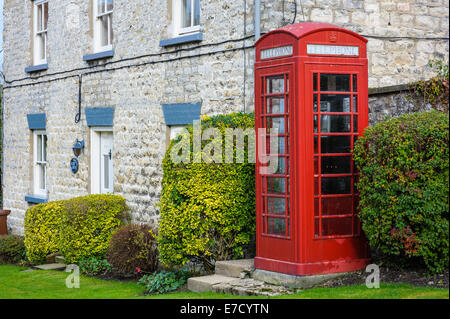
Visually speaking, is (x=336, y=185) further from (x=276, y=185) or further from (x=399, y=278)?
(x=399, y=278)

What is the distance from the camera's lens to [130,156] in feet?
41.5

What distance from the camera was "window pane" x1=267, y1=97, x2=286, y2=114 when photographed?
824 cm

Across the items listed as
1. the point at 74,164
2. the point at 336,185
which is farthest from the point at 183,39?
the point at 74,164

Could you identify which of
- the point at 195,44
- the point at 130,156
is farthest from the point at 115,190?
the point at 195,44

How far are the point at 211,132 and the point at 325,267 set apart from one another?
242cm

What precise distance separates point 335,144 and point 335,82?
2.47 feet

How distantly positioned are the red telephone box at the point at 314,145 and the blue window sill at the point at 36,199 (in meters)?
8.77

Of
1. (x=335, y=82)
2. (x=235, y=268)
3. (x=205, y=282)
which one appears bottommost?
(x=205, y=282)

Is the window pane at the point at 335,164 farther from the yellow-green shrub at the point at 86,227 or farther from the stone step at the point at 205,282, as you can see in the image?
the yellow-green shrub at the point at 86,227

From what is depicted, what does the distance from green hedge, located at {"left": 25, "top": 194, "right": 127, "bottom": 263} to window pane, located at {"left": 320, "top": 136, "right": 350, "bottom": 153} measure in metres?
5.29

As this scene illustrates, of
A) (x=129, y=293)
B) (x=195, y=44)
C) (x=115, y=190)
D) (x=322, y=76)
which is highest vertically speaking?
(x=195, y=44)

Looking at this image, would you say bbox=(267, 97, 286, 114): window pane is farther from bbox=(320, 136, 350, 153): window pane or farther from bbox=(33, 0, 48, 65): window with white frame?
bbox=(33, 0, 48, 65): window with white frame

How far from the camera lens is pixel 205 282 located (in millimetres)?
8492
